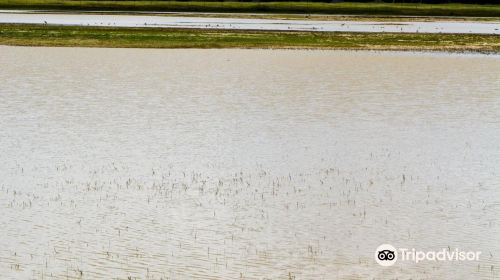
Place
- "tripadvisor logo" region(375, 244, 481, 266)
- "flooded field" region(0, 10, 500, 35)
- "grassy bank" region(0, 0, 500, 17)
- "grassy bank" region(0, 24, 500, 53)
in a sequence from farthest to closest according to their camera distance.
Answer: "grassy bank" region(0, 0, 500, 17) < "flooded field" region(0, 10, 500, 35) < "grassy bank" region(0, 24, 500, 53) < "tripadvisor logo" region(375, 244, 481, 266)

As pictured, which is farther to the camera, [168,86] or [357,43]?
[357,43]

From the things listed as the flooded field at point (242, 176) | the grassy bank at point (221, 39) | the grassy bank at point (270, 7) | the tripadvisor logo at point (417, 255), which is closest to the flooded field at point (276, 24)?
the grassy bank at point (221, 39)

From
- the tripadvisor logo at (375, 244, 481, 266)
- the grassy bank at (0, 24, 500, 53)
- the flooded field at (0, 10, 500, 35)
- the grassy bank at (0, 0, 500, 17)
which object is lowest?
the tripadvisor logo at (375, 244, 481, 266)

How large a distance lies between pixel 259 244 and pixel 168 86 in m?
26.6

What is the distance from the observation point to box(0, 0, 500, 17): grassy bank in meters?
117

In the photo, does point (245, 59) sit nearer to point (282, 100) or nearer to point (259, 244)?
point (282, 100)

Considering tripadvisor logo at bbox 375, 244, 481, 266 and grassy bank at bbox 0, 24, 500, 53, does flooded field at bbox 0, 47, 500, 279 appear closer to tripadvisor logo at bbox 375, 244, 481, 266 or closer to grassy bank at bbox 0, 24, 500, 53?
tripadvisor logo at bbox 375, 244, 481, 266

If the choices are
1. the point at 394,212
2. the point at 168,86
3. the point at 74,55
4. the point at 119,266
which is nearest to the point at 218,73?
the point at 168,86

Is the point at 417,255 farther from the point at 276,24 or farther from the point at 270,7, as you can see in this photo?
the point at 270,7

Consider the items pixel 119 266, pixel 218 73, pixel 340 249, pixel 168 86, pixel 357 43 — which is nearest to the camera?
pixel 119 266

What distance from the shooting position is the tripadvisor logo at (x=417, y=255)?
17.4m

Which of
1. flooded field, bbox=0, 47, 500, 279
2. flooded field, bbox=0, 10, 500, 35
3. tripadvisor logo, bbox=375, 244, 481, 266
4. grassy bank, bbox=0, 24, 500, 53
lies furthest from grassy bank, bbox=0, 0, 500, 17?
tripadvisor logo, bbox=375, 244, 481, 266

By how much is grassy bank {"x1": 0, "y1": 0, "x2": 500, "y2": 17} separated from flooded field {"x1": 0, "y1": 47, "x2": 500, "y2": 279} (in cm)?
7192

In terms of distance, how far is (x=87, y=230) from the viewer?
19062mm
